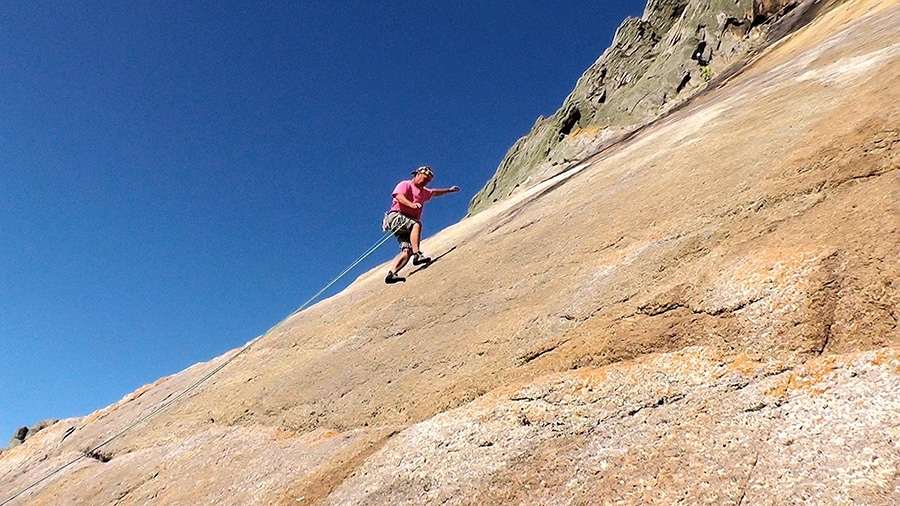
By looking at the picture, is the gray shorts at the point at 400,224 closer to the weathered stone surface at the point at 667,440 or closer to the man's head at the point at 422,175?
the man's head at the point at 422,175

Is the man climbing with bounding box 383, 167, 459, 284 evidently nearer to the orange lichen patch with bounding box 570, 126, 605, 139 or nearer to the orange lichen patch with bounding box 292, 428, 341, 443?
the orange lichen patch with bounding box 292, 428, 341, 443

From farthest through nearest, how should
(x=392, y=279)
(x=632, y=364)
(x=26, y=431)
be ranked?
1. (x=26, y=431)
2. (x=392, y=279)
3. (x=632, y=364)

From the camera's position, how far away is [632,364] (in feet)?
12.8

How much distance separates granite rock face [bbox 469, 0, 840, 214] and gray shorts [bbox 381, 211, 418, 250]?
36.3 ft

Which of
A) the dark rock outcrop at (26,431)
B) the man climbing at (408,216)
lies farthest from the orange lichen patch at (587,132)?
the dark rock outcrop at (26,431)

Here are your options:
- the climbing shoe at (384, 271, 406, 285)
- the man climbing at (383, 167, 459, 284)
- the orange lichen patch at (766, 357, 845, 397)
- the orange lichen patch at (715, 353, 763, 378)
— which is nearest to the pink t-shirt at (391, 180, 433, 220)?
the man climbing at (383, 167, 459, 284)

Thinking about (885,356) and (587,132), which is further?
(587,132)

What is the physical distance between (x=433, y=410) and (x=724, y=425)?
2334mm

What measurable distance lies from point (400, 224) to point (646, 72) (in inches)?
1154

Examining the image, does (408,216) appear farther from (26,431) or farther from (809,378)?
(26,431)

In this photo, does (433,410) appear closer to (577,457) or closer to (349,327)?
(577,457)

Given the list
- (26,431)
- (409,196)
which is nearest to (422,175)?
(409,196)

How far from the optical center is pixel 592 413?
3.64 metres

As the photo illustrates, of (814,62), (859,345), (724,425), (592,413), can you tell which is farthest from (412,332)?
(814,62)
